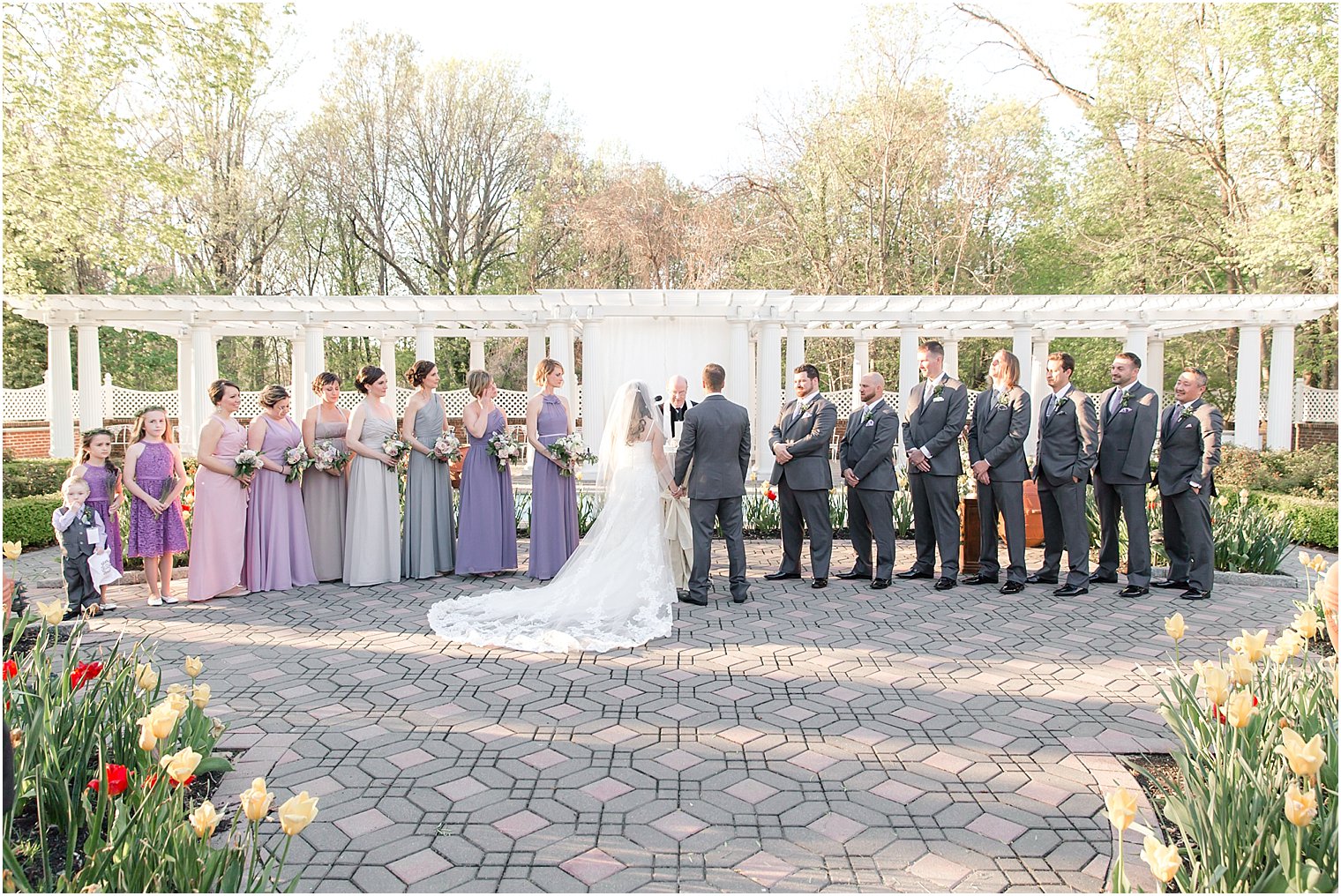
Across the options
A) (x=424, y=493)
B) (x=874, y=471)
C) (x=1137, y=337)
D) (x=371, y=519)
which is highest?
(x=1137, y=337)

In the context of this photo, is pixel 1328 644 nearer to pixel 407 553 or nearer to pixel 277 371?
pixel 407 553

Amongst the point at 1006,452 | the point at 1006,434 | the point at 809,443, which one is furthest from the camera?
the point at 809,443

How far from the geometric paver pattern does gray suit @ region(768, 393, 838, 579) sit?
1.17 metres

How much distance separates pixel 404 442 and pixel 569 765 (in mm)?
4935

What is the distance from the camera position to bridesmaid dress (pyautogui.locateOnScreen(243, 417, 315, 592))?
25.9 feet

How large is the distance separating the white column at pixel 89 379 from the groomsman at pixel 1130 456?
2039 centimetres

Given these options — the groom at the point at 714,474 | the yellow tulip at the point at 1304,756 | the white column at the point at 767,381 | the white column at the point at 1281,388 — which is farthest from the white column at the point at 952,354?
the yellow tulip at the point at 1304,756

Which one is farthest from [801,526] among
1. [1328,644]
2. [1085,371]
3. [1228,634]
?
[1085,371]

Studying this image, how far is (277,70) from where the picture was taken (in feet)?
94.2

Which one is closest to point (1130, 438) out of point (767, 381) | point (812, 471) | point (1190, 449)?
point (1190, 449)

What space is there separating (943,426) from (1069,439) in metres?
1.08

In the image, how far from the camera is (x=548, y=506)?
8508 mm

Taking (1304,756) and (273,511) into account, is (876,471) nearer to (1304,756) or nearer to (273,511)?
(273,511)

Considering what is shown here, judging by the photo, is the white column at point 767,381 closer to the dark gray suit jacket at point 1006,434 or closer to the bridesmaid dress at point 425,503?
the dark gray suit jacket at point 1006,434
